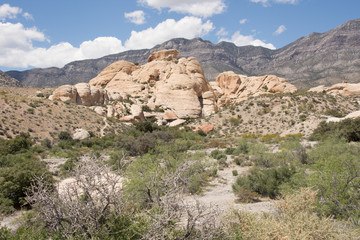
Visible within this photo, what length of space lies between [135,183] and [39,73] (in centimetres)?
17382

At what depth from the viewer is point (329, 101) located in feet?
125

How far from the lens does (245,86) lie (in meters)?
51.8

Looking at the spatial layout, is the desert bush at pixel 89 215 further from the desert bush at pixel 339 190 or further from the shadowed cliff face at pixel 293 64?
the shadowed cliff face at pixel 293 64

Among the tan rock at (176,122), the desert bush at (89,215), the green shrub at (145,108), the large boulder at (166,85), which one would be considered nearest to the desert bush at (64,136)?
the green shrub at (145,108)

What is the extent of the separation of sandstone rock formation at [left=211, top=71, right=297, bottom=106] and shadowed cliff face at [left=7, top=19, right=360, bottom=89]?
151 feet

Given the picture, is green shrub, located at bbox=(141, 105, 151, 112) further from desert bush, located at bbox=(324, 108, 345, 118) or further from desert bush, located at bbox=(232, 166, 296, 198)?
desert bush, located at bbox=(232, 166, 296, 198)

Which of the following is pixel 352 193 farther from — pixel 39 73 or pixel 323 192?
pixel 39 73

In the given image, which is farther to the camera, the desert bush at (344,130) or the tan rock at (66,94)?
the tan rock at (66,94)

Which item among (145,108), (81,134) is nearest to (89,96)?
(145,108)

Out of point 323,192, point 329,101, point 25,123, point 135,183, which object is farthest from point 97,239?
point 329,101

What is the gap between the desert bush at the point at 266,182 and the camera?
30.8 ft

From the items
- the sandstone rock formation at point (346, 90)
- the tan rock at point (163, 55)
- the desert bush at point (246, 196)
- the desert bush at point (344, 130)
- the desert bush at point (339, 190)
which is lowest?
the desert bush at point (246, 196)

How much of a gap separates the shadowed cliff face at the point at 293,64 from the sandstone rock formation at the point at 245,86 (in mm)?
46153

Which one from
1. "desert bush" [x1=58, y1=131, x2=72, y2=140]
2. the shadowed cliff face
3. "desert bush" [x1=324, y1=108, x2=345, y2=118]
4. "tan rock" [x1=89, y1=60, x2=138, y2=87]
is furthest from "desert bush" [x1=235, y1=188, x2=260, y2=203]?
the shadowed cliff face
